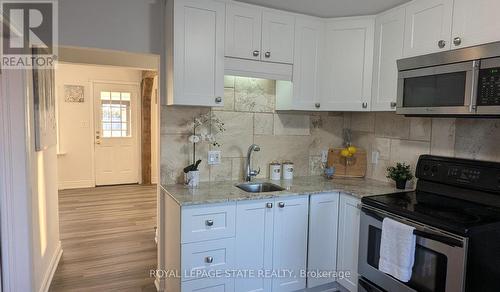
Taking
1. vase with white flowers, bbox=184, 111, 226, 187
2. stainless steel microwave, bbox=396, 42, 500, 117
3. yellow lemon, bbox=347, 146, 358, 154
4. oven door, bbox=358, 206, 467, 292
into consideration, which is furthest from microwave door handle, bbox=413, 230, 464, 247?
vase with white flowers, bbox=184, 111, 226, 187

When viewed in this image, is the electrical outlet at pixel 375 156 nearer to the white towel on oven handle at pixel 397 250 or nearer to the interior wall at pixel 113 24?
the white towel on oven handle at pixel 397 250

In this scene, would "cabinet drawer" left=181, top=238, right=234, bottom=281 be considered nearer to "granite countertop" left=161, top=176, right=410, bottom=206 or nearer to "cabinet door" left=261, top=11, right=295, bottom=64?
"granite countertop" left=161, top=176, right=410, bottom=206

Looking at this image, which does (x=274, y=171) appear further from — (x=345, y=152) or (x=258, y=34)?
(x=258, y=34)

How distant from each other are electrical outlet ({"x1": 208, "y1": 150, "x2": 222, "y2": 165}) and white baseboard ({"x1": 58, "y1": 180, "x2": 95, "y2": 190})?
482cm

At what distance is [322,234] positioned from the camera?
2.61 m

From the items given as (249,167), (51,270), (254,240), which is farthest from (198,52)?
(51,270)

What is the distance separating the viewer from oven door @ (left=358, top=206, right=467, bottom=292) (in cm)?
171

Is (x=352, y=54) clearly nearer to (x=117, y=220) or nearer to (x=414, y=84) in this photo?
(x=414, y=84)

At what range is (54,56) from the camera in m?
2.64

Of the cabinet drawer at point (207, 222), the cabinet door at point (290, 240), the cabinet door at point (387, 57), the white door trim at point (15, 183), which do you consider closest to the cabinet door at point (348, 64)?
the cabinet door at point (387, 57)

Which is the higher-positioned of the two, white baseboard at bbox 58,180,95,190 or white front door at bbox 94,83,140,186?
white front door at bbox 94,83,140,186

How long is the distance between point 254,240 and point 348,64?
170 cm

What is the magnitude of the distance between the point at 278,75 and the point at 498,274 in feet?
6.45

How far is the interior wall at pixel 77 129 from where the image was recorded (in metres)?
6.24
